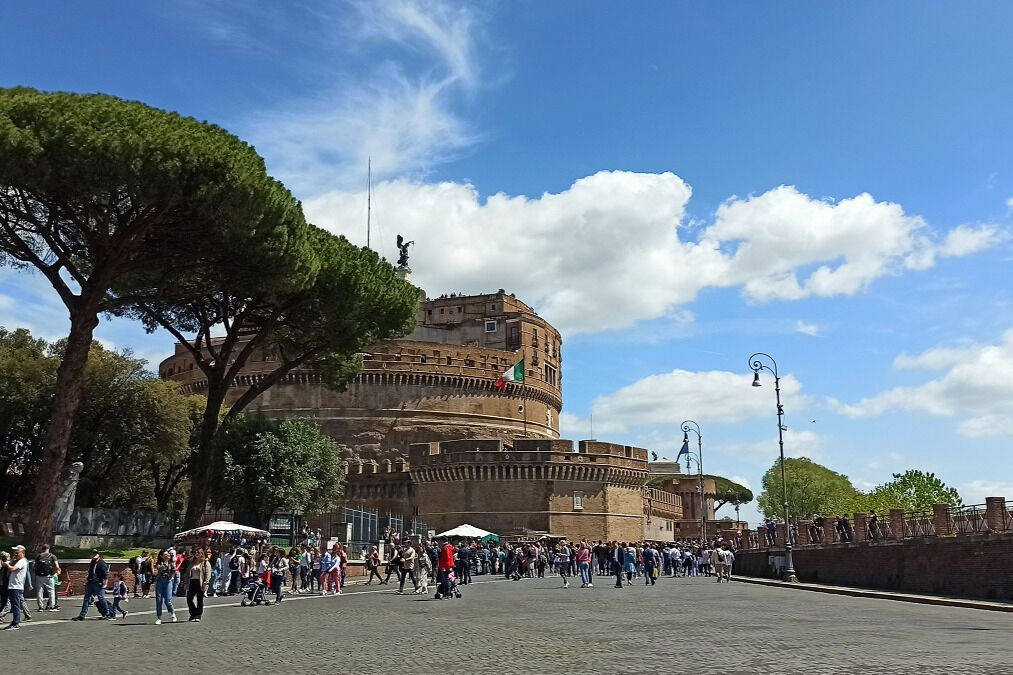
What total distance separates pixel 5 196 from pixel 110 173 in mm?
3180

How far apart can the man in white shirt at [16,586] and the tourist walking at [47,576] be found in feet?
7.12

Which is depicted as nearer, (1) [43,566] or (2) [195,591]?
(2) [195,591]

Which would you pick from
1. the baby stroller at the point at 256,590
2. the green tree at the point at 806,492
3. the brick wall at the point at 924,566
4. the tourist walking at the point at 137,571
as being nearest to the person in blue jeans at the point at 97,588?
the baby stroller at the point at 256,590

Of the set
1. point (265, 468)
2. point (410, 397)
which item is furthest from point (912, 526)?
point (410, 397)

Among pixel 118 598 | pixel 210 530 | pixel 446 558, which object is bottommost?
pixel 118 598

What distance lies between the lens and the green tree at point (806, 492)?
70.6 meters

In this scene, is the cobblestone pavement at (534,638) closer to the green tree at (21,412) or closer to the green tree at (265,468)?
the green tree at (265,468)

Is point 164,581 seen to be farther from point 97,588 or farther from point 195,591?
point 97,588

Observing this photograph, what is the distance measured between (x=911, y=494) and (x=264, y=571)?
62655 millimetres

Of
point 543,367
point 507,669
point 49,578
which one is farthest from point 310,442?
point 543,367

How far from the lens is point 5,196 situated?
21500mm

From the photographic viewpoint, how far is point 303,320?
28.4 meters

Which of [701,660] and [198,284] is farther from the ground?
[198,284]

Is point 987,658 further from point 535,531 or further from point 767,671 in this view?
point 535,531
